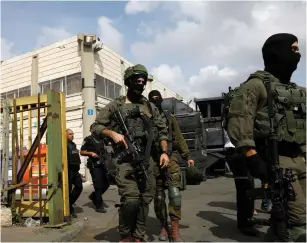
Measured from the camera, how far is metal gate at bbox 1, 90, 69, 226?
543 cm

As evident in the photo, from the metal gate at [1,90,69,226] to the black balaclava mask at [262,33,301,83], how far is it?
3.42 metres

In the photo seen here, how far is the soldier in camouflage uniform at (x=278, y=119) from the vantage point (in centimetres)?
288

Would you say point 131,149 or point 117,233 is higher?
point 131,149

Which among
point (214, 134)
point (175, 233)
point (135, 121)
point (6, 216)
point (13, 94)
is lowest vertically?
point (175, 233)

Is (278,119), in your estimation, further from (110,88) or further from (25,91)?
(25,91)

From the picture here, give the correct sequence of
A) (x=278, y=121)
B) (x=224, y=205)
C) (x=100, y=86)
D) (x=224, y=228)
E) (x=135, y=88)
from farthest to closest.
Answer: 1. (x=100, y=86)
2. (x=224, y=205)
3. (x=224, y=228)
4. (x=135, y=88)
5. (x=278, y=121)

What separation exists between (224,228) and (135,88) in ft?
7.63

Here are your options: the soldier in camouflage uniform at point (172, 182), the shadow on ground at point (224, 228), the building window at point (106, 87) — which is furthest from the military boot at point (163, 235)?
the building window at point (106, 87)

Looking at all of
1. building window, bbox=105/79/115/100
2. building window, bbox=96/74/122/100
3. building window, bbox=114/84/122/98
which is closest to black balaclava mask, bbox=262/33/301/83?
building window, bbox=96/74/122/100

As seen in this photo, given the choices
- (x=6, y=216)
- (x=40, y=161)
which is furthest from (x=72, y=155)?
(x=6, y=216)

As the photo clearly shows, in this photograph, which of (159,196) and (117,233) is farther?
(117,233)

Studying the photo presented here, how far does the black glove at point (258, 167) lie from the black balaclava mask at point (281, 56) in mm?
756

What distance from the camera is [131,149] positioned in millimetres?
3916

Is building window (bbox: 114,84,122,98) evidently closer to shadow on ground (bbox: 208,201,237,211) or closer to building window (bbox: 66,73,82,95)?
building window (bbox: 66,73,82,95)
